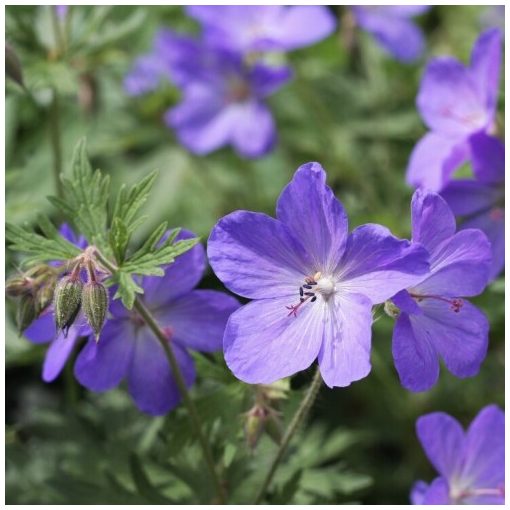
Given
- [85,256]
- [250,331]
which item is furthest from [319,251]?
[85,256]

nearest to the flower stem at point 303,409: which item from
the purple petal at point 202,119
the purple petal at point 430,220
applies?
the purple petal at point 430,220

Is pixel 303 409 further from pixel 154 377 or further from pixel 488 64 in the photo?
pixel 488 64

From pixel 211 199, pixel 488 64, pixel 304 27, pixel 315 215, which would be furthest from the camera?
pixel 211 199

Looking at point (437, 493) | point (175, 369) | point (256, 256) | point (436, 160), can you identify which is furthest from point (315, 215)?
point (436, 160)

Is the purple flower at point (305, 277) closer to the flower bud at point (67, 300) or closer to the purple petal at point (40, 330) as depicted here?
the flower bud at point (67, 300)

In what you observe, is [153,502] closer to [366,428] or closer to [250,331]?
[250,331]

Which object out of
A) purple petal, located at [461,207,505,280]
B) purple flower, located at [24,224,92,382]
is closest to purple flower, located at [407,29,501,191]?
purple petal, located at [461,207,505,280]
